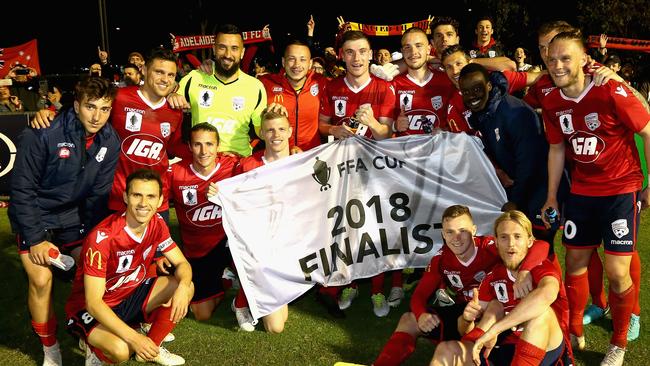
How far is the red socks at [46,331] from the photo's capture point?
433cm

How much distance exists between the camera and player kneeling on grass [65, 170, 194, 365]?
4027 mm

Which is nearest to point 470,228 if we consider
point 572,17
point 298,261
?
point 298,261

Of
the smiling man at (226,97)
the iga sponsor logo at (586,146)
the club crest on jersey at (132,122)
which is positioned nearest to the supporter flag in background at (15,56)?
the smiling man at (226,97)

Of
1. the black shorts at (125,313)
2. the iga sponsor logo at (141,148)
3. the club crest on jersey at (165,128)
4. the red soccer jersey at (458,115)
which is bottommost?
the black shorts at (125,313)

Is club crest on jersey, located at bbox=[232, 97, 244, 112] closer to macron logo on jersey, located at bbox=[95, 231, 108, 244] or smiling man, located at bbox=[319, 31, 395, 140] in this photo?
smiling man, located at bbox=[319, 31, 395, 140]

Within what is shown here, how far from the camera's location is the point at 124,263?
14.1 feet

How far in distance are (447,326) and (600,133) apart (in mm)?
1727

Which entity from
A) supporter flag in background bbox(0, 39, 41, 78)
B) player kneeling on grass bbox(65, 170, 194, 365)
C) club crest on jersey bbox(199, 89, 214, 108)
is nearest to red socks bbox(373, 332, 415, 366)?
player kneeling on grass bbox(65, 170, 194, 365)

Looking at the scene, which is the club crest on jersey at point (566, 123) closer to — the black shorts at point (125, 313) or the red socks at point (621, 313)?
the red socks at point (621, 313)

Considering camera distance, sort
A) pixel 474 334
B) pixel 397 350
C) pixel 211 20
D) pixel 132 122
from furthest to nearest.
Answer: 1. pixel 211 20
2. pixel 132 122
3. pixel 397 350
4. pixel 474 334

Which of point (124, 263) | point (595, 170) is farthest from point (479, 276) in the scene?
point (124, 263)

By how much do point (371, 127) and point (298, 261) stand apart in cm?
133

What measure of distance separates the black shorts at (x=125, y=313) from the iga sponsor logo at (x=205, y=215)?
0.84 meters

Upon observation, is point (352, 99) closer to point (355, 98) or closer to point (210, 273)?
point (355, 98)
